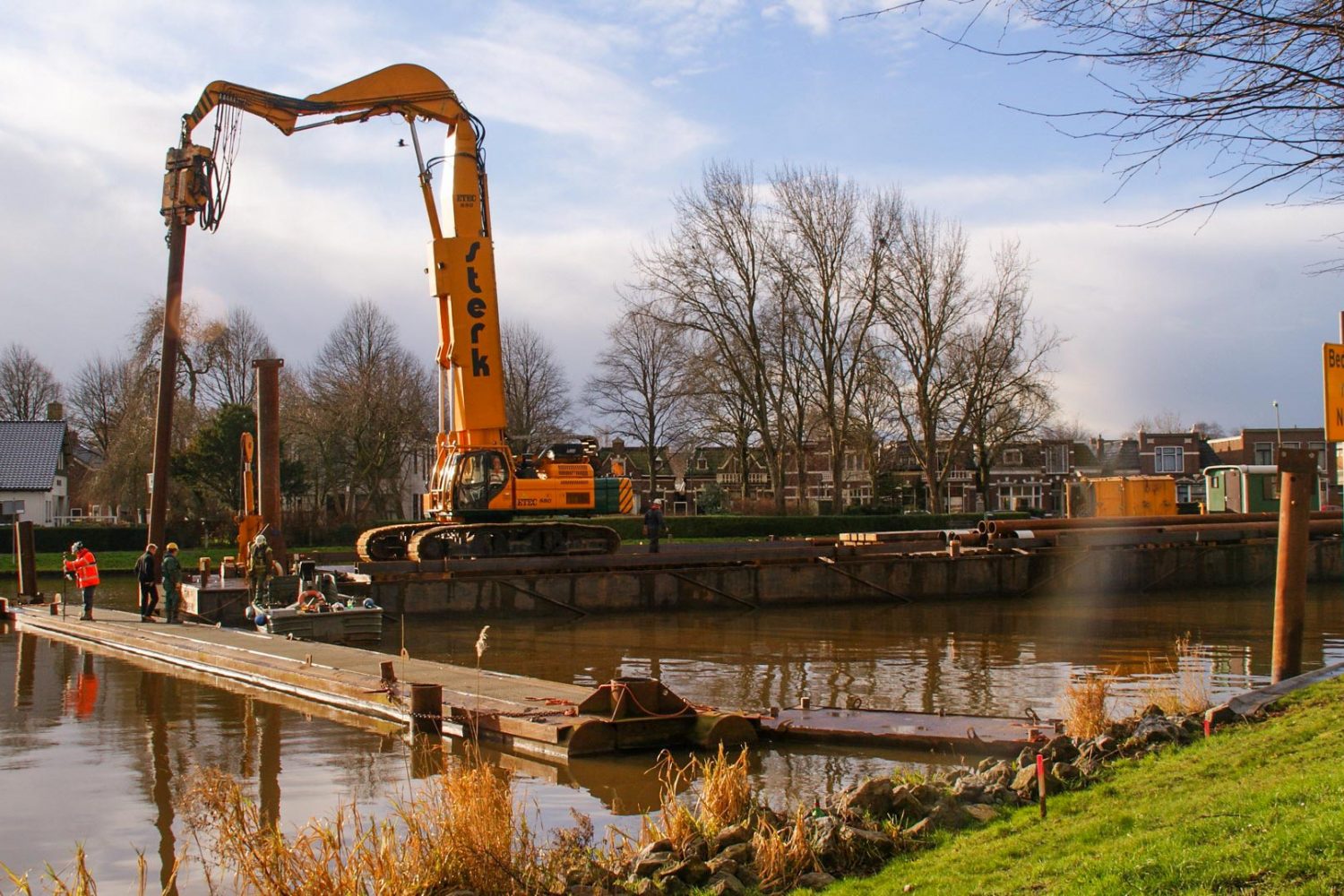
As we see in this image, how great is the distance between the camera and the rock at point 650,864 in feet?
21.6

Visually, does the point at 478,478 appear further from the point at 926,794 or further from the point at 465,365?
the point at 926,794

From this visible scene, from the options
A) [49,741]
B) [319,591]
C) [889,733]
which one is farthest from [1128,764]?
[319,591]

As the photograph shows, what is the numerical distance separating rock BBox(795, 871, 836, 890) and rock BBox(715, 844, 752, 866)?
0.36 m

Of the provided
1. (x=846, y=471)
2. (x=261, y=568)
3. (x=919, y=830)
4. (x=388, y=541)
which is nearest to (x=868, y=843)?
(x=919, y=830)

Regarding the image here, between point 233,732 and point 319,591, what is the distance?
966 cm

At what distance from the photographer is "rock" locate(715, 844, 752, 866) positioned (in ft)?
21.7

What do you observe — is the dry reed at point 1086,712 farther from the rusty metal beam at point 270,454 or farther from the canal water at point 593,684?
the rusty metal beam at point 270,454

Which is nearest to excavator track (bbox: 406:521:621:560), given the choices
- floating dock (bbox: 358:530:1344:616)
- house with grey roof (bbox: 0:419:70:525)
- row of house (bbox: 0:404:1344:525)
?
floating dock (bbox: 358:530:1344:616)

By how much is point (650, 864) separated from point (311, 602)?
14.6 m

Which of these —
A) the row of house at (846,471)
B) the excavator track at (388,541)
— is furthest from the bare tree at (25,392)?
the excavator track at (388,541)

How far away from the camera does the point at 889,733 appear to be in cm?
1091

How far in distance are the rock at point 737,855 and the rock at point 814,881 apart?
1.17 ft

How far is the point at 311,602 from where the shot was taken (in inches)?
789

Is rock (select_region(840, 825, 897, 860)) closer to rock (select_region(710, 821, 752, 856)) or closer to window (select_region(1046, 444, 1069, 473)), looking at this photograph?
rock (select_region(710, 821, 752, 856))
